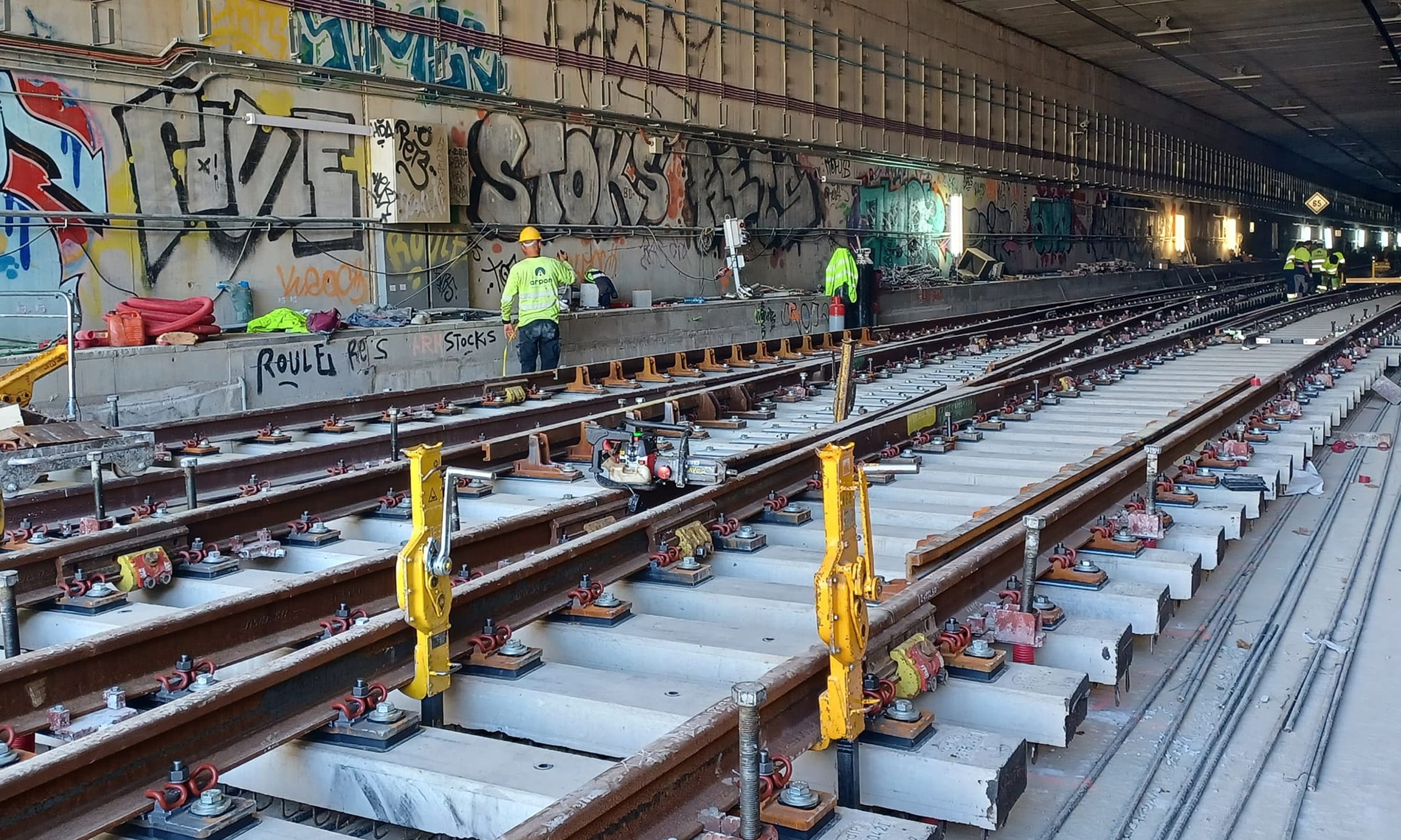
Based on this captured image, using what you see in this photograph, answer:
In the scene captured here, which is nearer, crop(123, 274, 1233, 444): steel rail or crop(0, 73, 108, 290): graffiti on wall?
crop(123, 274, 1233, 444): steel rail

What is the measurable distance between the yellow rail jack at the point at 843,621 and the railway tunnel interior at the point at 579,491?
13 millimetres

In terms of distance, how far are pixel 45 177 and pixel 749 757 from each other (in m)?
12.7

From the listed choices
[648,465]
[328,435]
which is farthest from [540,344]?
[648,465]

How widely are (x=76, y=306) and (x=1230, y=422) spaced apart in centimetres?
952

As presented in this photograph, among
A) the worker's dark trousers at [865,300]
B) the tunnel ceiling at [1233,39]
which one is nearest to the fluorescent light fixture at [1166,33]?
the tunnel ceiling at [1233,39]

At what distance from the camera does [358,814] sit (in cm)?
341

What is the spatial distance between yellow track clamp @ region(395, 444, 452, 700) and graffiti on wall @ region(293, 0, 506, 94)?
43.5ft

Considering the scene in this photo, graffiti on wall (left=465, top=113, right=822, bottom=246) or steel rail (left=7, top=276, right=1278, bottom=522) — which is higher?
graffiti on wall (left=465, top=113, right=822, bottom=246)

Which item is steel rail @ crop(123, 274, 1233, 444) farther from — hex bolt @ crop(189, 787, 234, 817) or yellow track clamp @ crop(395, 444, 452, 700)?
hex bolt @ crop(189, 787, 234, 817)

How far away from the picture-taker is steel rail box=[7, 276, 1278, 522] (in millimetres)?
7227

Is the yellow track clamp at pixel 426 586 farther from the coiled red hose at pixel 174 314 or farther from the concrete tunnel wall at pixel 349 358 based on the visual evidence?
the coiled red hose at pixel 174 314

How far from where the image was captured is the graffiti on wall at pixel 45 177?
12688 millimetres

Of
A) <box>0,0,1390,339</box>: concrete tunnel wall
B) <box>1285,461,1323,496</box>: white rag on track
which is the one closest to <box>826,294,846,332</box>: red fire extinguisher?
<box>0,0,1390,339</box>: concrete tunnel wall

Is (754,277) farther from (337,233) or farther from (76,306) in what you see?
(76,306)
